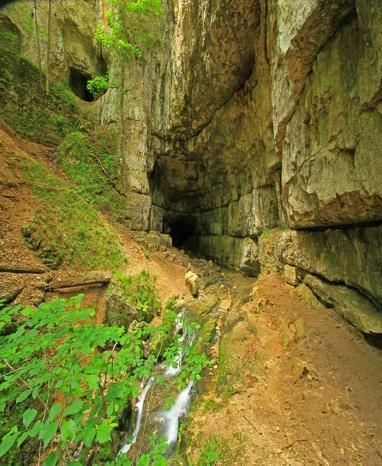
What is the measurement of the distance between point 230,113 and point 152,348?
8317 mm

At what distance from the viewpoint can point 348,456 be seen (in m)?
2.34

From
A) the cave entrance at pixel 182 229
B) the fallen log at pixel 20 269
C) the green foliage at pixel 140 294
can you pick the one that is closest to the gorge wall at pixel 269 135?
the cave entrance at pixel 182 229

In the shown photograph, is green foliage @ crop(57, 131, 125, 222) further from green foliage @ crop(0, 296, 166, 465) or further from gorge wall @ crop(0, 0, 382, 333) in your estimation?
green foliage @ crop(0, 296, 166, 465)

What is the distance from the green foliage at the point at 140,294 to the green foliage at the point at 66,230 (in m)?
0.68

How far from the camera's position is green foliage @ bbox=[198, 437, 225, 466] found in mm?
2707

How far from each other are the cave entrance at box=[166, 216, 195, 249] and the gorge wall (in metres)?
1.62

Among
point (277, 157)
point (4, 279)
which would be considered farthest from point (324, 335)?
point (4, 279)

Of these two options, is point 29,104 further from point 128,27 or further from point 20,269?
point 20,269

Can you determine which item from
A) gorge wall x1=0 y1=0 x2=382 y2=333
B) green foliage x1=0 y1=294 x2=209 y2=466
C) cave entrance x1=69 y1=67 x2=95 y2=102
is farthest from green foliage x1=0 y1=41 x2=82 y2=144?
green foliage x1=0 y1=294 x2=209 y2=466

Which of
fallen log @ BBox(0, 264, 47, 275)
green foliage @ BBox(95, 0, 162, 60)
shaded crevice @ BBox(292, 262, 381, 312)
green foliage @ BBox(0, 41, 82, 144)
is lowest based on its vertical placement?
fallen log @ BBox(0, 264, 47, 275)

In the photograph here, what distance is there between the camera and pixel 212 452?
278 centimetres

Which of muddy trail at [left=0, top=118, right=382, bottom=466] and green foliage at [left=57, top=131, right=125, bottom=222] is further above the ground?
green foliage at [left=57, top=131, right=125, bottom=222]

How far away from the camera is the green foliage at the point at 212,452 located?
2707 mm

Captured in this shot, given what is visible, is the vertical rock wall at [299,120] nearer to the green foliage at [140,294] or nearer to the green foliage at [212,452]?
the green foliage at [212,452]
